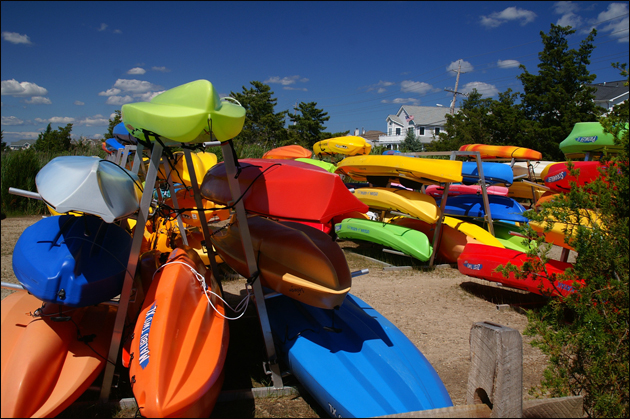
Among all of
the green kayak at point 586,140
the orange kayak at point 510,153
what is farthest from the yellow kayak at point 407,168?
the orange kayak at point 510,153

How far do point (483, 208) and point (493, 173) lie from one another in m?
0.78

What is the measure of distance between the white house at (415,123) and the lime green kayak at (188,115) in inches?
2138

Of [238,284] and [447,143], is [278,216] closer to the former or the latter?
[238,284]

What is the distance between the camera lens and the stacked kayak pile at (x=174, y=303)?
242cm

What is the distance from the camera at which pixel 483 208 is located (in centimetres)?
799

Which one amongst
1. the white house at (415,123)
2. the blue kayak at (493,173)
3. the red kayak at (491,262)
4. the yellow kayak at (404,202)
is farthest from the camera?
the white house at (415,123)

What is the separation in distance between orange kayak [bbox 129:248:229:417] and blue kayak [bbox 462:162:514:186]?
6307 millimetres

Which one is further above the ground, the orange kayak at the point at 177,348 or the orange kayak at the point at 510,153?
the orange kayak at the point at 510,153

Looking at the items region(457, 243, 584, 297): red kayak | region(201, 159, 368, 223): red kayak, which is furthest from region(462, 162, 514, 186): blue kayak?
region(201, 159, 368, 223): red kayak

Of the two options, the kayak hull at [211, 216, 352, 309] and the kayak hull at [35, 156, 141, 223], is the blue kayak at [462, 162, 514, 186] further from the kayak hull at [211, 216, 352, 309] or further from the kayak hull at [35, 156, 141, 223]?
the kayak hull at [35, 156, 141, 223]

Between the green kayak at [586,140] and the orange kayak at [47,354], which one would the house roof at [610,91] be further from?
the orange kayak at [47,354]

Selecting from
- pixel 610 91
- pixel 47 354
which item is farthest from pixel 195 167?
pixel 610 91

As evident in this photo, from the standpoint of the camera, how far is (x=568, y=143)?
699cm

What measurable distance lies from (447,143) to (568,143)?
72.3ft
